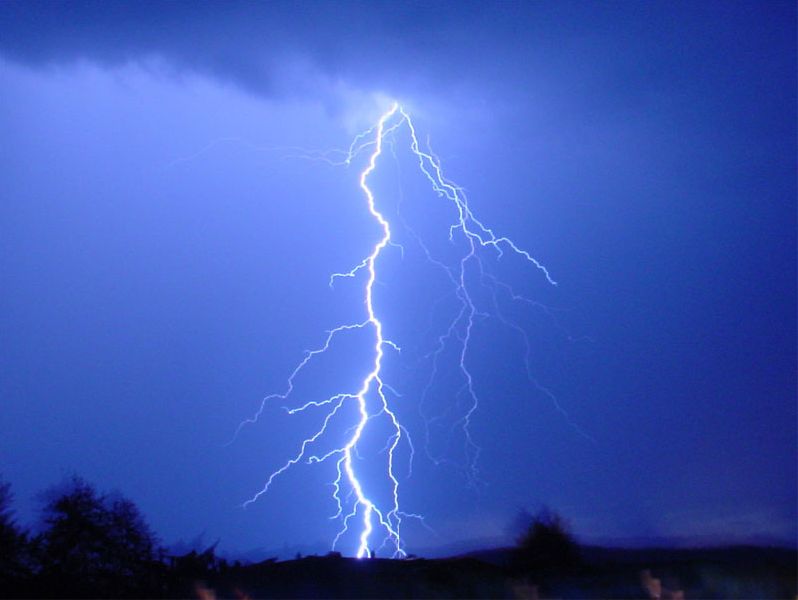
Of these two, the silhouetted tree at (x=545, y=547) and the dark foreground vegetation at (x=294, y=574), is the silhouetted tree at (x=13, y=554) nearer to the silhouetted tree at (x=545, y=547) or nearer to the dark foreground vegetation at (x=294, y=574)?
the dark foreground vegetation at (x=294, y=574)

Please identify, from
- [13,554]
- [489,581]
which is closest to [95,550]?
[13,554]

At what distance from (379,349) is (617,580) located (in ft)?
15.5

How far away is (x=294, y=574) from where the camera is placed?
29.9ft

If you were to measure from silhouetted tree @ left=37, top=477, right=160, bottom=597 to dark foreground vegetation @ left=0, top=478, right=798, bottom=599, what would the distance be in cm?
1

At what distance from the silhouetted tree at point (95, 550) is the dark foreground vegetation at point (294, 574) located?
12mm

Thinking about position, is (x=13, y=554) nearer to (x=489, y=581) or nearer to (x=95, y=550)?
(x=95, y=550)

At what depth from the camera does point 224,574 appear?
9.18 metres

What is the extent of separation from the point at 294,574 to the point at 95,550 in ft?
8.27

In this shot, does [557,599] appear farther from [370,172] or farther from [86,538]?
[370,172]

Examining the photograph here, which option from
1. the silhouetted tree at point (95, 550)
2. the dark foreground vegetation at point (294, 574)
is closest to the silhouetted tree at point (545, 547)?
the dark foreground vegetation at point (294, 574)

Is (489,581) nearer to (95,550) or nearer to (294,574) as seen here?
(294,574)

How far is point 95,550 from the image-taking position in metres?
9.45

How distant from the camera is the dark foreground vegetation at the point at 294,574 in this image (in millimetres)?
8789

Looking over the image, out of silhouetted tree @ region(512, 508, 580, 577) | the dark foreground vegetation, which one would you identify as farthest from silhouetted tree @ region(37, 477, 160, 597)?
silhouetted tree @ region(512, 508, 580, 577)
